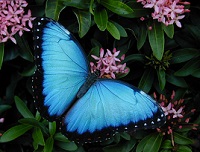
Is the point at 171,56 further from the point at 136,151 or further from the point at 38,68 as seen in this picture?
the point at 38,68

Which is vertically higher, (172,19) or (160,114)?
(172,19)

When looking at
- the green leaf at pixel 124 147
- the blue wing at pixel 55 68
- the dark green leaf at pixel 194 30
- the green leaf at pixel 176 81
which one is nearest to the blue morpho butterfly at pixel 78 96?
the blue wing at pixel 55 68

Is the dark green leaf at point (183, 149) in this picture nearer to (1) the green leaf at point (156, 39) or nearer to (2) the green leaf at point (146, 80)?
(2) the green leaf at point (146, 80)

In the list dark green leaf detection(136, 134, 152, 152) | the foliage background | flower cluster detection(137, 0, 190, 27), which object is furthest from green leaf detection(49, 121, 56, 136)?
flower cluster detection(137, 0, 190, 27)

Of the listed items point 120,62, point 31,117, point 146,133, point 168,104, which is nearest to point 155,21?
point 120,62

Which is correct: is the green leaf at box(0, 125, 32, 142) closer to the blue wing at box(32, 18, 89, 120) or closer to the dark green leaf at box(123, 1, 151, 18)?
the blue wing at box(32, 18, 89, 120)
